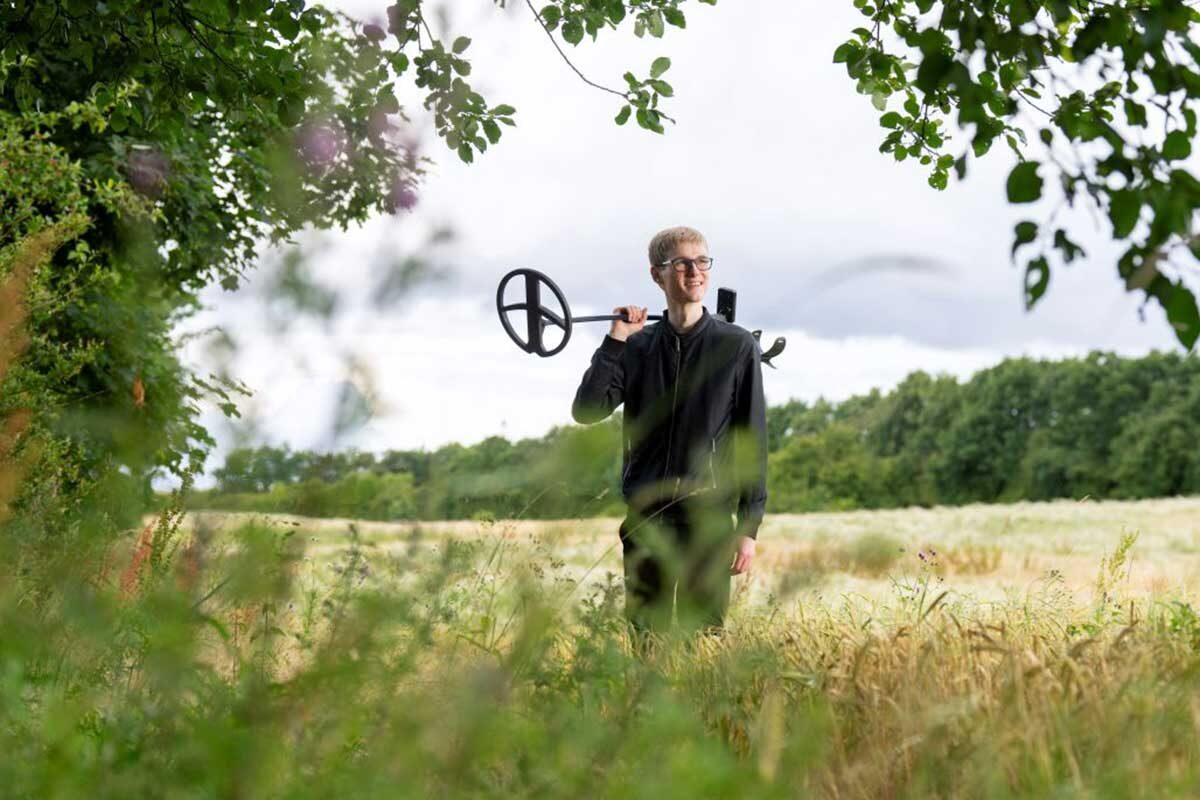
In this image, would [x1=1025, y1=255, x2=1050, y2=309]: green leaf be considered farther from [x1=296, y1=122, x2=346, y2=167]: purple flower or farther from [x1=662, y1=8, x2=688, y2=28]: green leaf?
[x1=662, y1=8, x2=688, y2=28]: green leaf

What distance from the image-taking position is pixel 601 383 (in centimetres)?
535

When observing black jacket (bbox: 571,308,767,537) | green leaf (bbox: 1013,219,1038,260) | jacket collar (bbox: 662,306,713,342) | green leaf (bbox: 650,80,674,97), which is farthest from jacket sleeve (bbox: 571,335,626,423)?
green leaf (bbox: 1013,219,1038,260)

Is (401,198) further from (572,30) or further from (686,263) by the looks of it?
(572,30)

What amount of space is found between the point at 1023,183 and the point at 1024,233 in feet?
0.42

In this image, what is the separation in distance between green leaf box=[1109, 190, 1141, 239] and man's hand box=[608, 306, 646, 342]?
2652 mm

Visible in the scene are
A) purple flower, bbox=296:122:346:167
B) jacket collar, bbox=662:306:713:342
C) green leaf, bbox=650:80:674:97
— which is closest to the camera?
purple flower, bbox=296:122:346:167

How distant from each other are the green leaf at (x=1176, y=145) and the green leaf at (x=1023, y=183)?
0.55m

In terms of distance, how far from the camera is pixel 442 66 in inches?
281

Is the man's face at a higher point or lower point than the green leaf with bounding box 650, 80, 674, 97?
lower

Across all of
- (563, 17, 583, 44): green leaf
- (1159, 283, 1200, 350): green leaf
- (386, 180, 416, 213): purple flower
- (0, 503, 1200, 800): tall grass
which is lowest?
(0, 503, 1200, 800): tall grass

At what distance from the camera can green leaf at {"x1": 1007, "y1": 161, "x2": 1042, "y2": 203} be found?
2.98 metres

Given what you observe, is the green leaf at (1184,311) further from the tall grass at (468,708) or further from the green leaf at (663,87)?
the green leaf at (663,87)

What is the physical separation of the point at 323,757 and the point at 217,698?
390 mm

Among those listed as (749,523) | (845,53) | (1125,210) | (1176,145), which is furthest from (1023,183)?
(845,53)
